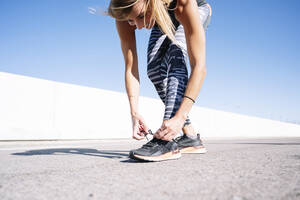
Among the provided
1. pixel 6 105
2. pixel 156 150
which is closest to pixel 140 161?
pixel 156 150

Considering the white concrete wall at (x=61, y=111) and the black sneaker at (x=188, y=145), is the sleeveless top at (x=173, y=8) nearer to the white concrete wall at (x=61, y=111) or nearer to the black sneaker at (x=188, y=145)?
the black sneaker at (x=188, y=145)

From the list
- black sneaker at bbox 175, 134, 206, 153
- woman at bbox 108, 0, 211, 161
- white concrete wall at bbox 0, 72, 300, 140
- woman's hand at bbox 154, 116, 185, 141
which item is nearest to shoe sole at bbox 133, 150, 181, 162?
woman at bbox 108, 0, 211, 161

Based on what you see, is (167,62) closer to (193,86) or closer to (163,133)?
(193,86)

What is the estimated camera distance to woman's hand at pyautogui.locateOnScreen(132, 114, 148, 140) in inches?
63.1

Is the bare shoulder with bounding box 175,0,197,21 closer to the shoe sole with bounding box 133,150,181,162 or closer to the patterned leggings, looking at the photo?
the patterned leggings

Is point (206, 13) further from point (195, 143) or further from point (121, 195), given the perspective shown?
point (121, 195)

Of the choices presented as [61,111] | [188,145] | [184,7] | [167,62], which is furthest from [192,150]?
[61,111]

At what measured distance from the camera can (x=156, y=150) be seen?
1393 mm

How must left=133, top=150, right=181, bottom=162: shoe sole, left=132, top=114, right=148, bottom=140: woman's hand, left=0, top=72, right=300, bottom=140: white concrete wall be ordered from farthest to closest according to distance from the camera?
left=0, top=72, right=300, bottom=140: white concrete wall
left=132, top=114, right=148, bottom=140: woman's hand
left=133, top=150, right=181, bottom=162: shoe sole

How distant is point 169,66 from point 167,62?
0.45 feet

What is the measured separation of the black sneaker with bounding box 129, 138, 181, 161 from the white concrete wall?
4.26 m

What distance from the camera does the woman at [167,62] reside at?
141 centimetres

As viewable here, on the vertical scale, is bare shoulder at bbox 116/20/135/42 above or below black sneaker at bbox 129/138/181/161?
above

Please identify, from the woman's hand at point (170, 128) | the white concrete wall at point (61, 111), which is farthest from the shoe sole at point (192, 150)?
the white concrete wall at point (61, 111)
